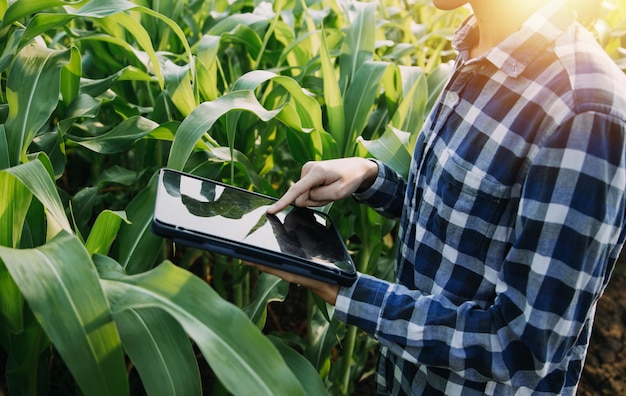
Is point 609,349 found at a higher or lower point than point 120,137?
lower

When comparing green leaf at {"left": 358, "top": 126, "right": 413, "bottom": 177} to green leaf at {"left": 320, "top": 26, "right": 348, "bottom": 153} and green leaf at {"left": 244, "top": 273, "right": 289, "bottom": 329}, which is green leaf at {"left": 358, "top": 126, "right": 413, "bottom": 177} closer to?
green leaf at {"left": 320, "top": 26, "right": 348, "bottom": 153}

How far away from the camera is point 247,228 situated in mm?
619

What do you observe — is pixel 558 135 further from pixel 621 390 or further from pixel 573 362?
pixel 621 390

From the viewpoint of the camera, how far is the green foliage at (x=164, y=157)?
1.67ft

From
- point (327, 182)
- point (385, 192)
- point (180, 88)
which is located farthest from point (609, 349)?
point (180, 88)

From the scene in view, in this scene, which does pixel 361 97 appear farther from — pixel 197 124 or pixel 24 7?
pixel 24 7

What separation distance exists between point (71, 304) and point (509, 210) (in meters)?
0.40

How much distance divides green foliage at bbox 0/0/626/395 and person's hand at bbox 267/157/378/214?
9 cm

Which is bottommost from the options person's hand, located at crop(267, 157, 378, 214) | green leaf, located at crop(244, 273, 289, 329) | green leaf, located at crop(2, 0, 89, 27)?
green leaf, located at crop(244, 273, 289, 329)

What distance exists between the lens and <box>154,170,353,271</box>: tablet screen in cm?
58

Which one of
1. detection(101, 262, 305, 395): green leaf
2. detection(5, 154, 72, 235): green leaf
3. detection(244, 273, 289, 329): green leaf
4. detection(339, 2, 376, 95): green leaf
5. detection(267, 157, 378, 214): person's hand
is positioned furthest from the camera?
detection(339, 2, 376, 95): green leaf

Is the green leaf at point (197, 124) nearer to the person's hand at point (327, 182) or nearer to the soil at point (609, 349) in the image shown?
the person's hand at point (327, 182)

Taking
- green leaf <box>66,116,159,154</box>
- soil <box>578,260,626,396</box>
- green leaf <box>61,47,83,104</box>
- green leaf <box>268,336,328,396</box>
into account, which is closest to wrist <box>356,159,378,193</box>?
green leaf <box>268,336,328,396</box>

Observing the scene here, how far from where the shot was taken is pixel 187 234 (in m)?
0.54
